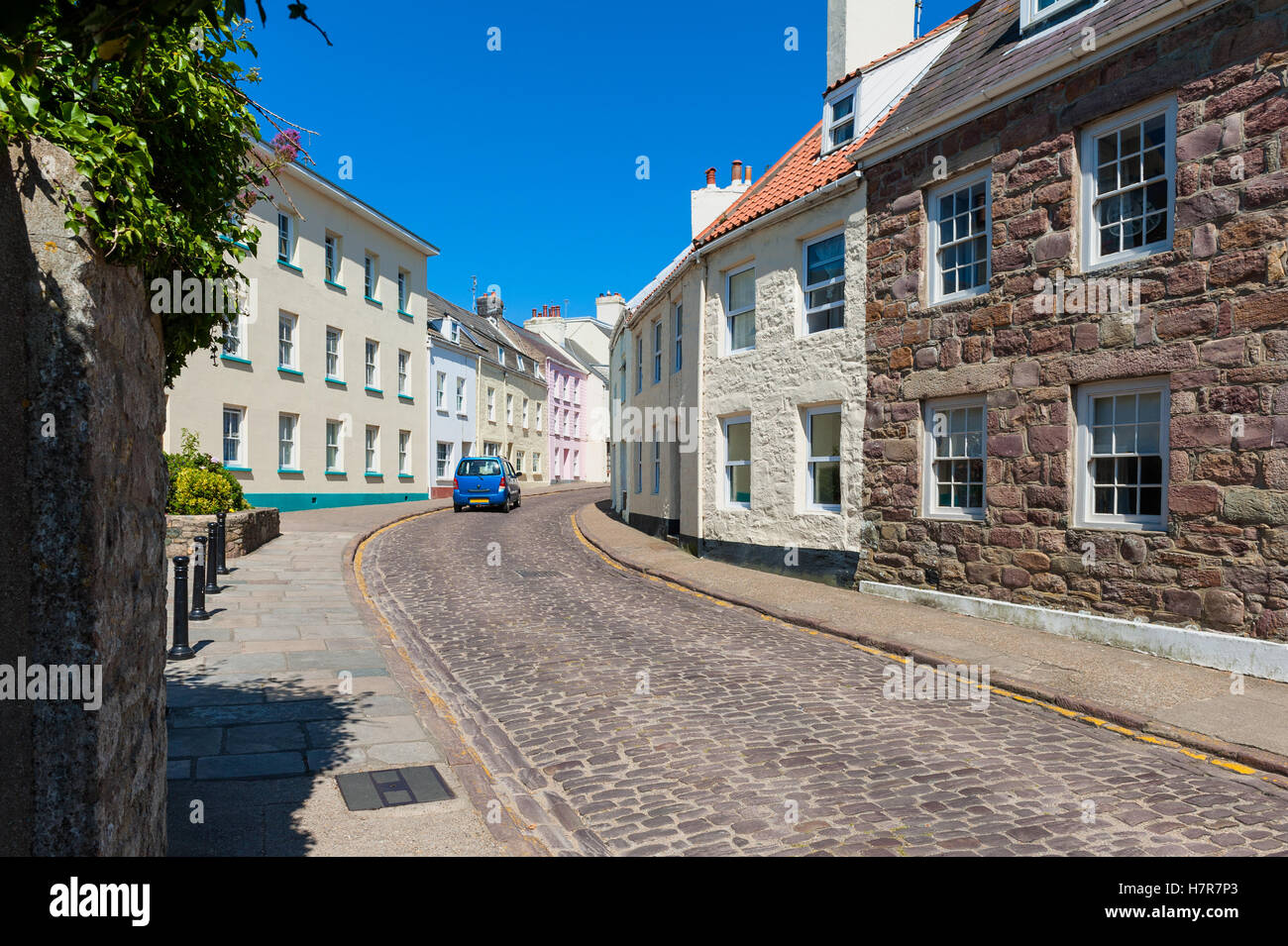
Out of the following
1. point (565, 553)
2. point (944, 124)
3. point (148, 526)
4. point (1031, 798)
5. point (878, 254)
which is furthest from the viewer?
point (565, 553)

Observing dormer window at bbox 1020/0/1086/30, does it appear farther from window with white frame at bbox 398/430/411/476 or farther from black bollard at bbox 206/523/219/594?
window with white frame at bbox 398/430/411/476

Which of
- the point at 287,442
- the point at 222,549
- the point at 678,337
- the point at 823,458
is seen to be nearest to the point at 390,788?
the point at 222,549

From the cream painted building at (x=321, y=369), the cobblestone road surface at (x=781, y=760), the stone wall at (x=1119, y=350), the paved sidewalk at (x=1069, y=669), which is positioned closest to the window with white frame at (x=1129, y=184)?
Answer: the stone wall at (x=1119, y=350)

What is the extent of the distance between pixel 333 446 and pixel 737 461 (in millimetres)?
16694

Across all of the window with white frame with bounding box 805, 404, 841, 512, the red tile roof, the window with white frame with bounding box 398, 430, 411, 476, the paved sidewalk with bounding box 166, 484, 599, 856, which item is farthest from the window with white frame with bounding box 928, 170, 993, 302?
the window with white frame with bounding box 398, 430, 411, 476

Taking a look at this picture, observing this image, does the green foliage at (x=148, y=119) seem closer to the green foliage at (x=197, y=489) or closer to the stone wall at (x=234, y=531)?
the stone wall at (x=234, y=531)

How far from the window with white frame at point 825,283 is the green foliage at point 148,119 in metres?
11.5

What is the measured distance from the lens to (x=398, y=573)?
14.5m

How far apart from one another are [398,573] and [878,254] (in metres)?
9.47

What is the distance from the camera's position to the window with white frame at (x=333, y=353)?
27.8 meters

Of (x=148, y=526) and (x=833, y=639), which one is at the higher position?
(x=148, y=526)

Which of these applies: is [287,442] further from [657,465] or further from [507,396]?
[507,396]
